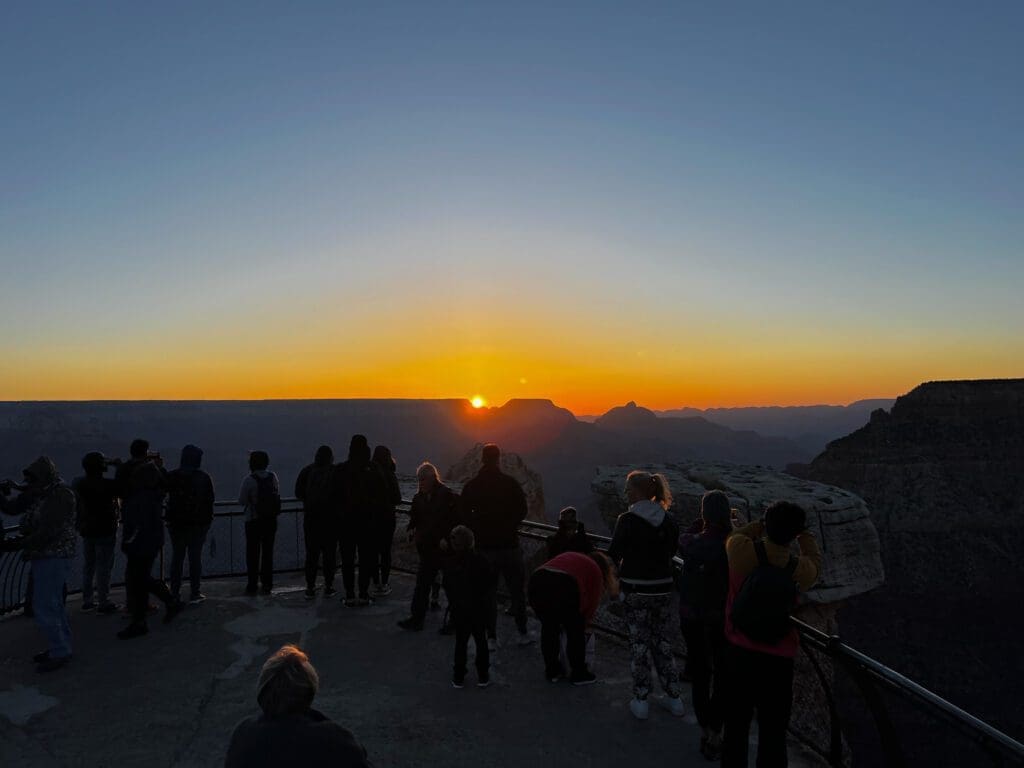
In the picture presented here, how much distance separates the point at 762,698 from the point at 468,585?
106 inches

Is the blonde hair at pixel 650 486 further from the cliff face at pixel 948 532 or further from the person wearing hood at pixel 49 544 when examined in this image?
the cliff face at pixel 948 532

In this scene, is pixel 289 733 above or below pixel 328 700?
above

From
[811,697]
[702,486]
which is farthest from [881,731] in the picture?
[811,697]

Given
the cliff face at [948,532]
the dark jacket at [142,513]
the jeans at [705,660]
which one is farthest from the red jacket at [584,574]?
the cliff face at [948,532]

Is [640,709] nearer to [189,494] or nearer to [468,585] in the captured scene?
[468,585]

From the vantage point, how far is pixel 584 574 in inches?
221

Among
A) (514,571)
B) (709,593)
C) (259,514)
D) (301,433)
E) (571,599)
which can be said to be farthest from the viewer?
(301,433)

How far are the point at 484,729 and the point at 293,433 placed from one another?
403 feet

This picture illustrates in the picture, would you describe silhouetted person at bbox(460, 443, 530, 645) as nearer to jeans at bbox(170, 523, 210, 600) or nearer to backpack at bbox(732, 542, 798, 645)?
backpack at bbox(732, 542, 798, 645)

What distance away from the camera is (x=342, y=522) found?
310 inches

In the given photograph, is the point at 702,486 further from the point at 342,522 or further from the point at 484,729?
the point at 484,729

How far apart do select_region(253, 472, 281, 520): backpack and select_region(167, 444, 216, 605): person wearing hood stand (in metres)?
0.57

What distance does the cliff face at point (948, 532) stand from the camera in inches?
1790

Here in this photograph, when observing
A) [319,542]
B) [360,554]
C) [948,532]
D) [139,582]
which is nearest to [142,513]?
[139,582]
